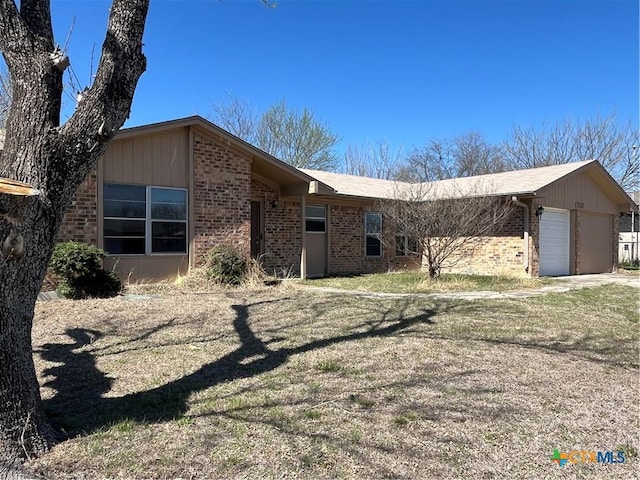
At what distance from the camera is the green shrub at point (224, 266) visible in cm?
1064

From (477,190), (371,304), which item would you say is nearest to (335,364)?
(371,304)

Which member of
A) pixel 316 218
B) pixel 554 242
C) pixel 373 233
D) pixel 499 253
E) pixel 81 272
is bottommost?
pixel 81 272

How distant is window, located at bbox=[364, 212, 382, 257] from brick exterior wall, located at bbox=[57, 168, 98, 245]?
29.9 feet

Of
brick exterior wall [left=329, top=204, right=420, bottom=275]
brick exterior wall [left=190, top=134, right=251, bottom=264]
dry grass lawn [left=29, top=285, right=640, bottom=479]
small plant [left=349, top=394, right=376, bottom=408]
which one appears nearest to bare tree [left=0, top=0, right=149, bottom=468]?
dry grass lawn [left=29, top=285, right=640, bottom=479]

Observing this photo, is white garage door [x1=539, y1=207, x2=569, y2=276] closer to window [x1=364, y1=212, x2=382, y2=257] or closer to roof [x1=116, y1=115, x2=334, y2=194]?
window [x1=364, y1=212, x2=382, y2=257]

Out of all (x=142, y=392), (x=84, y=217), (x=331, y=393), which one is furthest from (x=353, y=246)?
(x=142, y=392)

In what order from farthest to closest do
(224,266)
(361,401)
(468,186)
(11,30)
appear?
(468,186)
(224,266)
(361,401)
(11,30)

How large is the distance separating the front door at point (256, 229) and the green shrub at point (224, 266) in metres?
2.82

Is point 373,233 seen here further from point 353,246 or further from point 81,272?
point 81,272

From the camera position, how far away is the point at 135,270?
1023cm

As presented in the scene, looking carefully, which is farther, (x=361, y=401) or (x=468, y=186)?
(x=468, y=186)

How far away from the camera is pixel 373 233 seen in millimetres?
16594

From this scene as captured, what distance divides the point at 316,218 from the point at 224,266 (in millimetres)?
5102

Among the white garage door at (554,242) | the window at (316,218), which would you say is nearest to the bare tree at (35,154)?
the window at (316,218)
